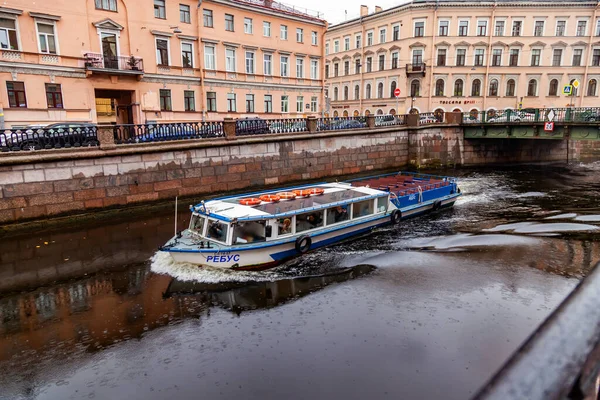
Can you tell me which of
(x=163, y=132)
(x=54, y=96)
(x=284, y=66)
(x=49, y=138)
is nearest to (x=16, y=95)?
(x=54, y=96)

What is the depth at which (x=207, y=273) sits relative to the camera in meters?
11.8

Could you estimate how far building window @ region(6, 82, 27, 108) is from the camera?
2156 centimetres

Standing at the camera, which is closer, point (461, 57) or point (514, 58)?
point (514, 58)

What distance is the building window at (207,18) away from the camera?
1110 inches

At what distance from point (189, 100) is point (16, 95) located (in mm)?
10003

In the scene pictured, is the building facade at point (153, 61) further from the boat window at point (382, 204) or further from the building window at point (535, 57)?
the building window at point (535, 57)

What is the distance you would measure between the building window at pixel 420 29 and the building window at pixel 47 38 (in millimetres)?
32176

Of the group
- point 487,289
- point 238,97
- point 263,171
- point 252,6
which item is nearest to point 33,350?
point 487,289

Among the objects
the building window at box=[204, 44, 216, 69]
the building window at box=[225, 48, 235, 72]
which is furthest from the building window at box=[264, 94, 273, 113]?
the building window at box=[204, 44, 216, 69]

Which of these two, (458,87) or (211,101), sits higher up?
(458,87)

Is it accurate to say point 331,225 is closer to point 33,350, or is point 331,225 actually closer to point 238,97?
point 33,350

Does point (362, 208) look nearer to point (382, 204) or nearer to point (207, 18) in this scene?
point (382, 204)

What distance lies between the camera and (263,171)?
2194 cm

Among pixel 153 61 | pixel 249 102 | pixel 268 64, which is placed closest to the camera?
pixel 153 61
